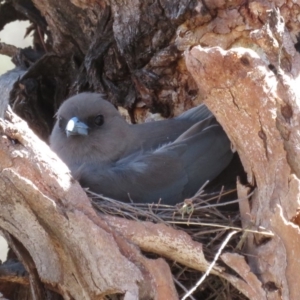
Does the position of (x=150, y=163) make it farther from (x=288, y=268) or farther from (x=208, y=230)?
(x=288, y=268)

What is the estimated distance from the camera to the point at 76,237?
3.49m

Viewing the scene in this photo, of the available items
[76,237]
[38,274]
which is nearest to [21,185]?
[76,237]

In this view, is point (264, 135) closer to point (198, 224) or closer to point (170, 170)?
point (198, 224)

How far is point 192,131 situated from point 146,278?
1159 millimetres

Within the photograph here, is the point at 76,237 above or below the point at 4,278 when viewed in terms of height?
above

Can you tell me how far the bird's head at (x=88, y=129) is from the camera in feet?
15.0

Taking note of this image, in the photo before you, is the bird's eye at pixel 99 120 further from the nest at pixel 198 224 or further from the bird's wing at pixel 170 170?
the nest at pixel 198 224

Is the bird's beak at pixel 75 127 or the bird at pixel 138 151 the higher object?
the bird's beak at pixel 75 127

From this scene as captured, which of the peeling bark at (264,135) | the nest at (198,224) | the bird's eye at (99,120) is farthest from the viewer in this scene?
the bird's eye at (99,120)

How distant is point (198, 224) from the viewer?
3709 millimetres

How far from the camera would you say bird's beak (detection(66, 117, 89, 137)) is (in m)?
4.48

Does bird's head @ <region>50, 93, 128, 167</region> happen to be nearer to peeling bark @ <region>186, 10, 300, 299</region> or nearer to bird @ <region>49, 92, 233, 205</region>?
bird @ <region>49, 92, 233, 205</region>

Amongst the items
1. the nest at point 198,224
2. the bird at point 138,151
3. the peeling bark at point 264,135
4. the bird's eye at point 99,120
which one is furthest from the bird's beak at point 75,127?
the peeling bark at point 264,135

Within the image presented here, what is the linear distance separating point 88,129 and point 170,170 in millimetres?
690
